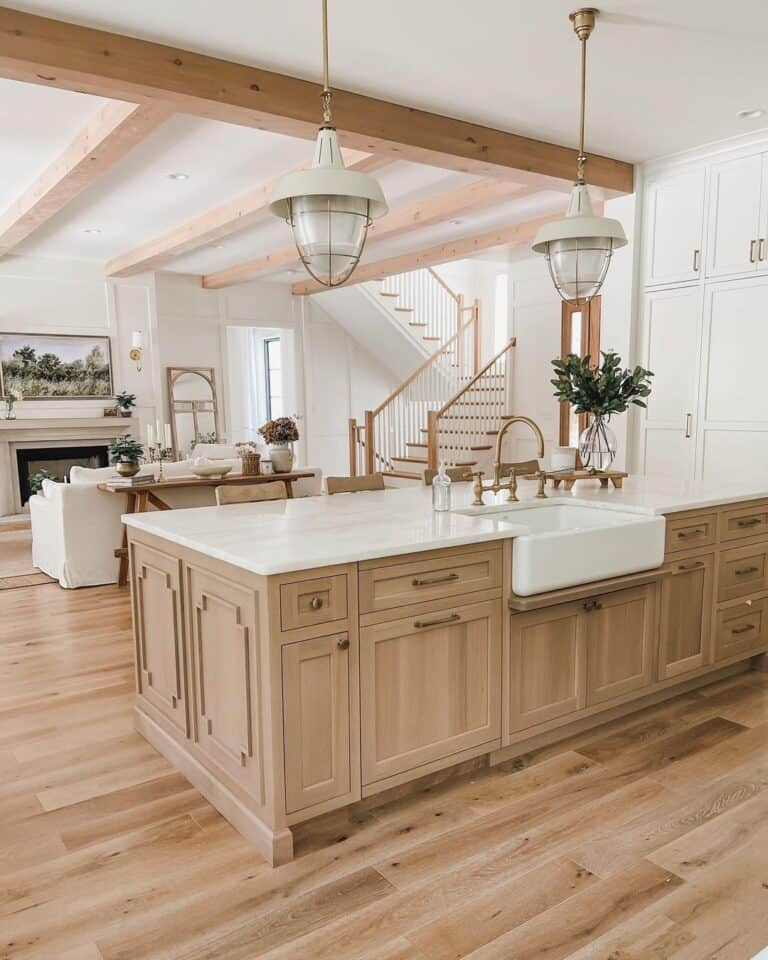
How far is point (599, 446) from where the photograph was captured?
12.1 ft

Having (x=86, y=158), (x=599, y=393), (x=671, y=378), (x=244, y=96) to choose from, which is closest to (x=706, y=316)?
(x=671, y=378)

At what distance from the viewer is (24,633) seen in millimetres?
4332

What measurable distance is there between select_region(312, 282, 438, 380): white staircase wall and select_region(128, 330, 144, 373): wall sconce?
2.59m

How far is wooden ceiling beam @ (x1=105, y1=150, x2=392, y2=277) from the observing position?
4680 millimetres

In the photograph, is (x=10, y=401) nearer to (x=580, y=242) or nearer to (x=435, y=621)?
(x=580, y=242)

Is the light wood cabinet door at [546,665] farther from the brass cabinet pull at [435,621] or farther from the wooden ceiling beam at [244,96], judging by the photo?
the wooden ceiling beam at [244,96]

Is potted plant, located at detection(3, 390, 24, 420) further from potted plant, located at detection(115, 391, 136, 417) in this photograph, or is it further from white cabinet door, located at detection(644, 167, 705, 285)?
white cabinet door, located at detection(644, 167, 705, 285)

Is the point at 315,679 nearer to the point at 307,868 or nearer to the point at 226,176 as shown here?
the point at 307,868

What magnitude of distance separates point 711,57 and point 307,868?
3.83m

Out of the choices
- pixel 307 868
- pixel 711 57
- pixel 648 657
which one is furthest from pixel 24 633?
pixel 711 57

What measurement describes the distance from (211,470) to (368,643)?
3794 mm

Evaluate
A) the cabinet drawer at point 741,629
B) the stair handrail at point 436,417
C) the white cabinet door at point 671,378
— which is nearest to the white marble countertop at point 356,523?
the cabinet drawer at point 741,629

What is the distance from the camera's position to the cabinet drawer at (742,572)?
11.2 ft

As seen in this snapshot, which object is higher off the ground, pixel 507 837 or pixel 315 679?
pixel 315 679
